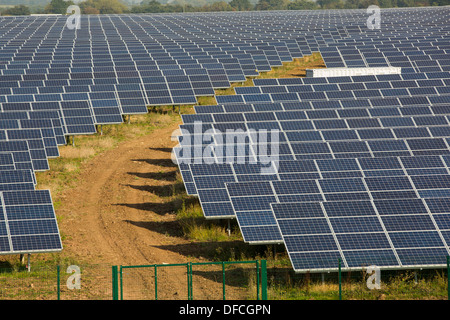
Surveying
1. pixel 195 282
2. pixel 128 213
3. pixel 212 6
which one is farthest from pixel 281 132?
pixel 212 6

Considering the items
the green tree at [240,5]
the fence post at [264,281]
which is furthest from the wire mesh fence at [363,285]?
the green tree at [240,5]

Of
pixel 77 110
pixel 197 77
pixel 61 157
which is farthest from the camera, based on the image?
pixel 197 77

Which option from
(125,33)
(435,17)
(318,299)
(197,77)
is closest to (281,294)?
(318,299)

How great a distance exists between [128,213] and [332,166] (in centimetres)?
796

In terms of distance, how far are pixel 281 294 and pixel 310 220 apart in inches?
95.0

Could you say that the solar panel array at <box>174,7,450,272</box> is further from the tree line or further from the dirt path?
the tree line

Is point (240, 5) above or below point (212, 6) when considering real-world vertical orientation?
above

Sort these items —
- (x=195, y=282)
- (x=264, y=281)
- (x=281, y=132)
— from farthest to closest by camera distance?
(x=281, y=132) → (x=195, y=282) → (x=264, y=281)

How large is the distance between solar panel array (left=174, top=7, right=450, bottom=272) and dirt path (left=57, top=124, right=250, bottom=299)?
6.08 feet

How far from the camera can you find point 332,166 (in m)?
24.3

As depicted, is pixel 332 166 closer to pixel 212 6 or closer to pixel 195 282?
pixel 195 282

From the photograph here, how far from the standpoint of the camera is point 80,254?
22250 mm
